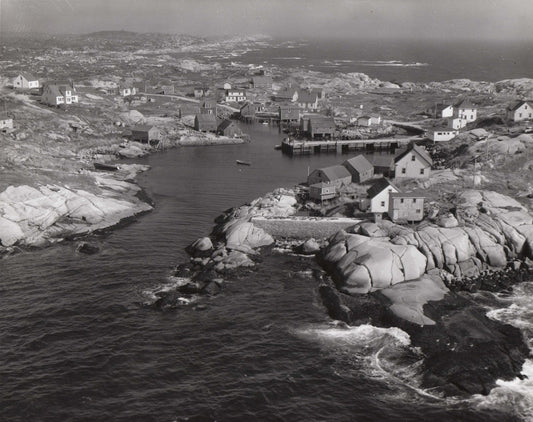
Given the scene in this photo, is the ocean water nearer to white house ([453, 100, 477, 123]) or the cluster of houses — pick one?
the cluster of houses

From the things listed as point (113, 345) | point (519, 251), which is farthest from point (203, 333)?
point (519, 251)

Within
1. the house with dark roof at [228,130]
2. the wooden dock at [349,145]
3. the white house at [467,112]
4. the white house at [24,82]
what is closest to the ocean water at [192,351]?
the wooden dock at [349,145]

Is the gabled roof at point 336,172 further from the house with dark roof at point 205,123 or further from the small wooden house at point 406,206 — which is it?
the house with dark roof at point 205,123

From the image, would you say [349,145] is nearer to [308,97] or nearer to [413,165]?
[413,165]

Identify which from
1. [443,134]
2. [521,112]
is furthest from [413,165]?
[521,112]

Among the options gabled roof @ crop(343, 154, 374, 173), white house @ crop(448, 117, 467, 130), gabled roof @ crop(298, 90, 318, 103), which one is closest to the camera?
gabled roof @ crop(343, 154, 374, 173)

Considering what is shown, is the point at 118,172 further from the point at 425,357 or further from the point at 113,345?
the point at 425,357

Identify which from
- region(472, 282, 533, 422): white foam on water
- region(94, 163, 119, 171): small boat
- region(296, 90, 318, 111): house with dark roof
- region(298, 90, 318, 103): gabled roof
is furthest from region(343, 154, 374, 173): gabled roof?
region(298, 90, 318, 103): gabled roof
